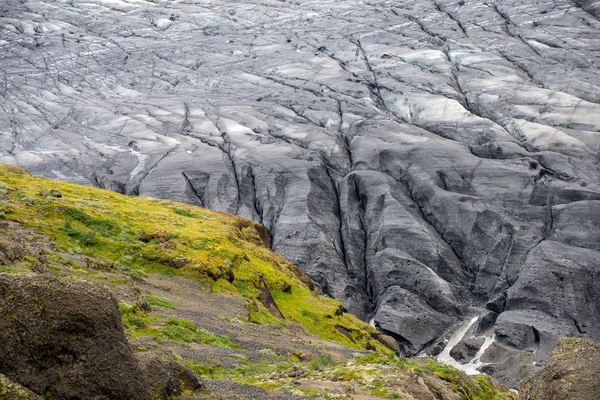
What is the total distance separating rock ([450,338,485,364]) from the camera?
64.5m

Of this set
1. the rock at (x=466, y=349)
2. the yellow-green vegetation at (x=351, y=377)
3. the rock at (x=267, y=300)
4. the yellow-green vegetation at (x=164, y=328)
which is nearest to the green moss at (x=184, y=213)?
the rock at (x=267, y=300)

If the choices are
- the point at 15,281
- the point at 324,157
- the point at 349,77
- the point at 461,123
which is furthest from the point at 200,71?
the point at 15,281

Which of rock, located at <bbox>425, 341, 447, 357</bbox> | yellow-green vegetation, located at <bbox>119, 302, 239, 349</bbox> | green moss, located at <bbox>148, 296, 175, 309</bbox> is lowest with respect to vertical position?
rock, located at <bbox>425, 341, 447, 357</bbox>

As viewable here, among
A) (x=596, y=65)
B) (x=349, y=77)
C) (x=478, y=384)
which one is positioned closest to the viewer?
(x=478, y=384)

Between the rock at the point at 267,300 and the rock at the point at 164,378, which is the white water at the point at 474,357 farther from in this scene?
the rock at the point at 164,378

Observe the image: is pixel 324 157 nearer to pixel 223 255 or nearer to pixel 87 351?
pixel 223 255

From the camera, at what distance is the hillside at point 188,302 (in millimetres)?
11688

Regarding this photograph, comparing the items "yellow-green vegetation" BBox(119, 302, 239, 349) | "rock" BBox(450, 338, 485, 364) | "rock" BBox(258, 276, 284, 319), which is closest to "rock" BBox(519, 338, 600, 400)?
"yellow-green vegetation" BBox(119, 302, 239, 349)

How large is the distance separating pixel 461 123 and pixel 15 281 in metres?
103

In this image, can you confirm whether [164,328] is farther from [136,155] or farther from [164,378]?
[136,155]

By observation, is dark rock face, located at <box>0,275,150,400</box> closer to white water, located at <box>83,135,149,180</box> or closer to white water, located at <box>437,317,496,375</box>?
white water, located at <box>437,317,496,375</box>

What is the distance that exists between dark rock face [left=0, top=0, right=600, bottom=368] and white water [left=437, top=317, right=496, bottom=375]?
1.94 m

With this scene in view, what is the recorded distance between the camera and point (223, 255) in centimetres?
Result: 3844

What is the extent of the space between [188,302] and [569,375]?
19.4 metres
